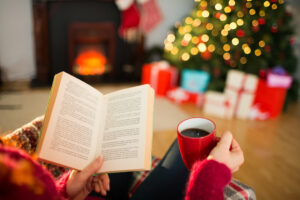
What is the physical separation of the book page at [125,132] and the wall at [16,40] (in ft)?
8.95

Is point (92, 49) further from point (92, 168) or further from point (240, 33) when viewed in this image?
point (92, 168)

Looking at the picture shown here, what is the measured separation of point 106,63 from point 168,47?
2.99ft

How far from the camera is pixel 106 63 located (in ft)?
11.1

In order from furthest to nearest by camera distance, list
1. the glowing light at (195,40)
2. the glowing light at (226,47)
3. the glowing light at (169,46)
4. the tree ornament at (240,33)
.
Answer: the glowing light at (169,46) < the glowing light at (195,40) < the glowing light at (226,47) < the tree ornament at (240,33)

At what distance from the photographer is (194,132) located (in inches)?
26.8

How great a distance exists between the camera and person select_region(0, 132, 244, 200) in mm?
393

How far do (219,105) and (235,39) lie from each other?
2.31ft

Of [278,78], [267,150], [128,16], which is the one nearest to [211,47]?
[278,78]

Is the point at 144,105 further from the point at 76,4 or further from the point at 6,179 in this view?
the point at 76,4

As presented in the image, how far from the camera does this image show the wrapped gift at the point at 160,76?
2.97 m

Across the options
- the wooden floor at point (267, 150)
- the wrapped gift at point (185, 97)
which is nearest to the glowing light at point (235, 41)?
the wrapped gift at point (185, 97)

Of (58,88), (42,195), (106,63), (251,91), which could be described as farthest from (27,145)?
(106,63)

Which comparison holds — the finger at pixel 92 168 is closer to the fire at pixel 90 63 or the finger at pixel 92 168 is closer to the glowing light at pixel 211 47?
the glowing light at pixel 211 47

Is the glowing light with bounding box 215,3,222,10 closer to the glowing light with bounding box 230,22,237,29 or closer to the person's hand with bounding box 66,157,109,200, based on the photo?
the glowing light with bounding box 230,22,237,29
